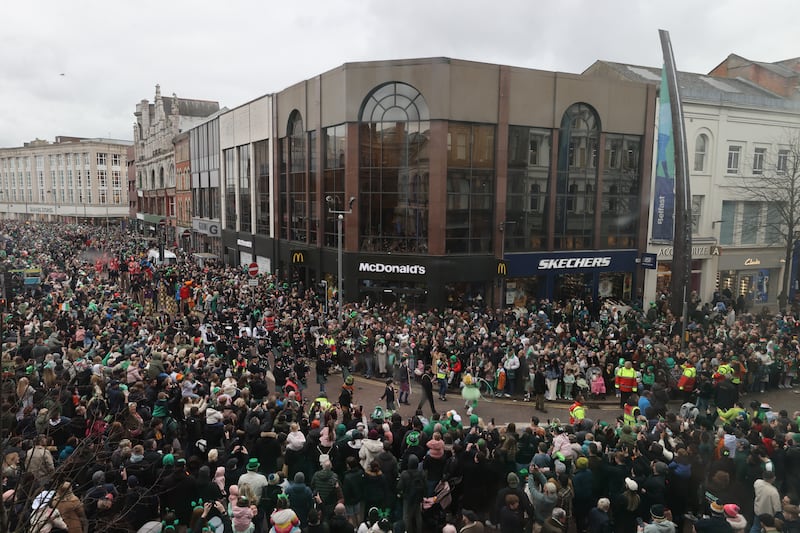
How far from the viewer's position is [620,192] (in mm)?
32656

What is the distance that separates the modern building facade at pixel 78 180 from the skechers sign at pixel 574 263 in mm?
105154

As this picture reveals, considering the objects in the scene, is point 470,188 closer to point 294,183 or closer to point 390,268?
point 390,268

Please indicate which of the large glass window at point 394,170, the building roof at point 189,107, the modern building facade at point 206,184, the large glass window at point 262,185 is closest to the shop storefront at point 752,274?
the large glass window at point 394,170

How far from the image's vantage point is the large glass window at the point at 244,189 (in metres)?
44.2

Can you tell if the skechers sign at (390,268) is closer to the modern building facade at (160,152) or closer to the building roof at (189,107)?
the modern building facade at (160,152)

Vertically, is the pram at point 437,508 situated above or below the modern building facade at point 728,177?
below

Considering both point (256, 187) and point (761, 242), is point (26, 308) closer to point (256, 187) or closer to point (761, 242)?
point (256, 187)

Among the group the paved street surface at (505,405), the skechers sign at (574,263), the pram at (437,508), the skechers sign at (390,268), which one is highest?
the skechers sign at (574,263)

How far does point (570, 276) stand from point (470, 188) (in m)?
8.08

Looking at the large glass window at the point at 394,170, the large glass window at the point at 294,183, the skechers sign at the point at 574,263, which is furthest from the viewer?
the large glass window at the point at 294,183

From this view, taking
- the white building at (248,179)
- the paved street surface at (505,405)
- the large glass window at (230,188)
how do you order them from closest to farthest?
the paved street surface at (505,405) → the white building at (248,179) → the large glass window at (230,188)

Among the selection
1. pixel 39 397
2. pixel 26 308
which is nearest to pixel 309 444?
pixel 39 397

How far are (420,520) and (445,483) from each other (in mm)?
748

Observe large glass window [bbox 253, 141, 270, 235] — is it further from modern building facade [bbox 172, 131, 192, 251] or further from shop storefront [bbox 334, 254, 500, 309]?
modern building facade [bbox 172, 131, 192, 251]
